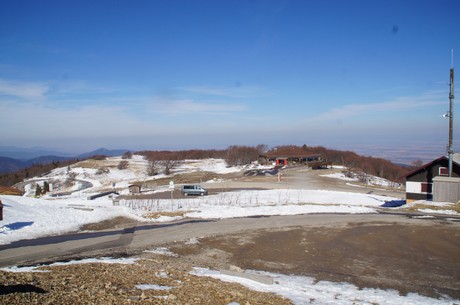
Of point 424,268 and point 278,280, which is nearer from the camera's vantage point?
point 278,280

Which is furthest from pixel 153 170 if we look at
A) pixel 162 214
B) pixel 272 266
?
pixel 272 266

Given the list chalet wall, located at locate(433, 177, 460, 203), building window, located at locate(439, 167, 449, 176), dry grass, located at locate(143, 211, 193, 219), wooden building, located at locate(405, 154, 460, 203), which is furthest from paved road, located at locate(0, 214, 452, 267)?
building window, located at locate(439, 167, 449, 176)

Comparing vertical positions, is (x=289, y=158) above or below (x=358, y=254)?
above

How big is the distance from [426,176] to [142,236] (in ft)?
79.0

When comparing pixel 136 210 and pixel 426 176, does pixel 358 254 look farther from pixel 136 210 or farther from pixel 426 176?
pixel 426 176

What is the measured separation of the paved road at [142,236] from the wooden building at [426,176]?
875 cm

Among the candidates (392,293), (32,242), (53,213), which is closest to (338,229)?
(392,293)

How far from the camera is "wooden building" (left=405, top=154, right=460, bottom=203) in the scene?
2902 centimetres

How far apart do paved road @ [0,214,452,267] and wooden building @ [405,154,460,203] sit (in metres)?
8.75

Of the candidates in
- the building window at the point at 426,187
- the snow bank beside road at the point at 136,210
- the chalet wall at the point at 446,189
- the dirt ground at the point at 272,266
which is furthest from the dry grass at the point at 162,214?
the building window at the point at 426,187

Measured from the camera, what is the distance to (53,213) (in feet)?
73.0

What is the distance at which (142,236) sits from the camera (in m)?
17.4

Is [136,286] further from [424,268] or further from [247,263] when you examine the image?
[424,268]

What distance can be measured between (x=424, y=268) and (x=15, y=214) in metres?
20.9
